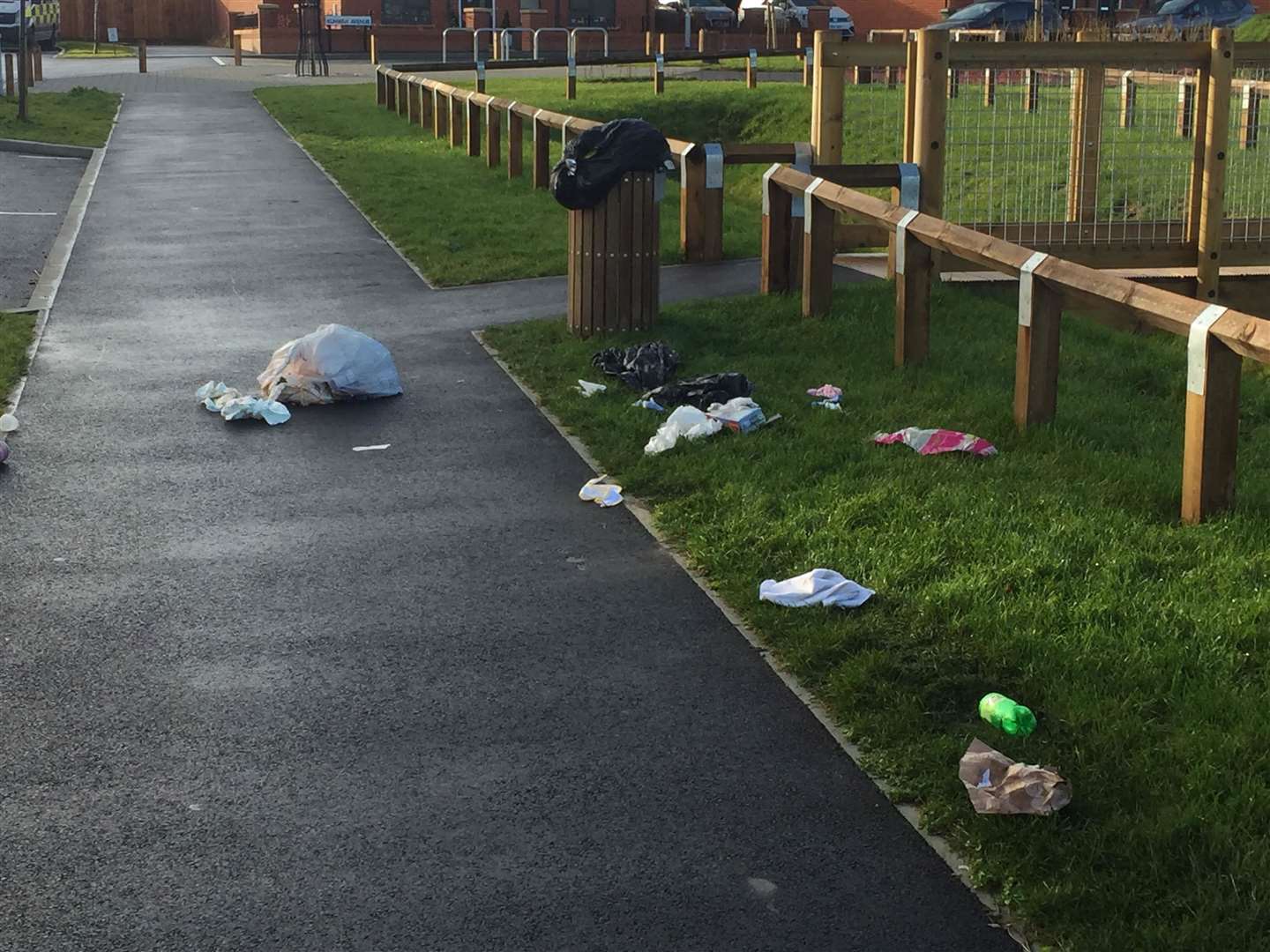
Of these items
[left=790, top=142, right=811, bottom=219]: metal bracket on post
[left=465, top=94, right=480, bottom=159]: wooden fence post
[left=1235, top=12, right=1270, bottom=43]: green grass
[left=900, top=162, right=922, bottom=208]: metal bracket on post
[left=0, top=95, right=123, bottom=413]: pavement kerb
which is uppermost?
[left=1235, top=12, right=1270, bottom=43]: green grass

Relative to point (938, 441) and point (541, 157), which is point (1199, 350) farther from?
point (541, 157)

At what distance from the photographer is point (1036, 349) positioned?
8.38 metres

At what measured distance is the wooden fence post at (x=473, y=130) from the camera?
Answer: 2294 cm

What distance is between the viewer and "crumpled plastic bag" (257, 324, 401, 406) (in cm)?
974

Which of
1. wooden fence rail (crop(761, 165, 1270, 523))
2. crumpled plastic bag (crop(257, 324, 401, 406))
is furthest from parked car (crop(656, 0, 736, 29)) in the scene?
crumpled plastic bag (crop(257, 324, 401, 406))

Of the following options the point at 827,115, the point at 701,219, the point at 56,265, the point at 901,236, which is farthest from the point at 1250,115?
the point at 56,265

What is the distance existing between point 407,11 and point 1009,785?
5269 centimetres

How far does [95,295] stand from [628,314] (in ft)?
15.2

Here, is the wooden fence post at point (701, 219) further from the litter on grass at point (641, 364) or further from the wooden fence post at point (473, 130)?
the wooden fence post at point (473, 130)

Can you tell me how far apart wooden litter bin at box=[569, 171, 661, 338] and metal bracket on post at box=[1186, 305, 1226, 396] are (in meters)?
4.69

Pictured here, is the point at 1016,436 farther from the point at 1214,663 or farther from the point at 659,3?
the point at 659,3

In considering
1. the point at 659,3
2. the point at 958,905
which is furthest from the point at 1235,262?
the point at 659,3

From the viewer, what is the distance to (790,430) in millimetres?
8664

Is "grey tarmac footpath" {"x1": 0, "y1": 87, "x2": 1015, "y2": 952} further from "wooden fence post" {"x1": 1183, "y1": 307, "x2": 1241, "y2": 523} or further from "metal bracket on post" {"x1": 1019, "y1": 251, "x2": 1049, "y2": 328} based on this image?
"metal bracket on post" {"x1": 1019, "y1": 251, "x2": 1049, "y2": 328}
